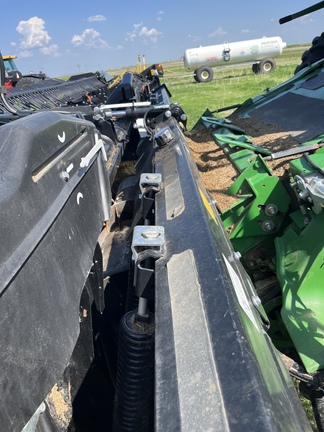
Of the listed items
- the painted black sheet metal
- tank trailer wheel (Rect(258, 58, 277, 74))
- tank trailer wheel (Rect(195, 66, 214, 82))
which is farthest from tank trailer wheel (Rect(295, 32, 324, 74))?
tank trailer wheel (Rect(258, 58, 277, 74))

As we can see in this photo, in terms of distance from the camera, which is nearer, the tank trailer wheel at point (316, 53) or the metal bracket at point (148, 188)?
the metal bracket at point (148, 188)

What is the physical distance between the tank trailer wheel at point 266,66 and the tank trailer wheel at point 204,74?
331 centimetres

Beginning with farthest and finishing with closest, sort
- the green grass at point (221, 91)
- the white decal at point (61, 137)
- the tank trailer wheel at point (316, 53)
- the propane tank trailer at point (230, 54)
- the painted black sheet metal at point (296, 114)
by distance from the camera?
the propane tank trailer at point (230, 54), the green grass at point (221, 91), the tank trailer wheel at point (316, 53), the painted black sheet metal at point (296, 114), the white decal at point (61, 137)

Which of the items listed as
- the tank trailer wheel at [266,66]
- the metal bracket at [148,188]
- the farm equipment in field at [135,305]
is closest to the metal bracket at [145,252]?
the farm equipment in field at [135,305]

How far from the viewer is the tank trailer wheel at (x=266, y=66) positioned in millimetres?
26953

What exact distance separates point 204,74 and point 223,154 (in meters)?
24.8

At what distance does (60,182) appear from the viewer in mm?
1206

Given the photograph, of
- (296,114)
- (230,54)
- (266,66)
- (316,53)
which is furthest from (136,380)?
(266,66)

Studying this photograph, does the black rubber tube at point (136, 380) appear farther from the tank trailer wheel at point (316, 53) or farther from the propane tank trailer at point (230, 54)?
the propane tank trailer at point (230, 54)

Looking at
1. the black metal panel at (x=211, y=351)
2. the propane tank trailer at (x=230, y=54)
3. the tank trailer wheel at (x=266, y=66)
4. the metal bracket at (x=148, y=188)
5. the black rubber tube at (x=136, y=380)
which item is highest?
the propane tank trailer at (x=230, y=54)

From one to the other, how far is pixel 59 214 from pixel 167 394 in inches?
22.2

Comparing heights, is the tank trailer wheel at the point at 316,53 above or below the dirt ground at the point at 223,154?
above

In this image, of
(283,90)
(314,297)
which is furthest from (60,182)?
(283,90)

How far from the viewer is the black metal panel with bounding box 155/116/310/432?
27.5 inches
